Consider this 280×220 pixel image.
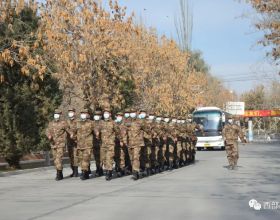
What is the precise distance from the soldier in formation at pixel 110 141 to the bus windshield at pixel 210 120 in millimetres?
22177

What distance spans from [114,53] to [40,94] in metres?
3.49

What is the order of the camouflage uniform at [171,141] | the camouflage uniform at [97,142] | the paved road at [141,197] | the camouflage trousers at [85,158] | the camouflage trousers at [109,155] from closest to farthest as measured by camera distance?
the paved road at [141,197] → the camouflage trousers at [109,155] → the camouflage trousers at [85,158] → the camouflage uniform at [97,142] → the camouflage uniform at [171,141]

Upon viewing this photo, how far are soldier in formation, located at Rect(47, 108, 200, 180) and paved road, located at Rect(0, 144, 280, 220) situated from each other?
64 centimetres

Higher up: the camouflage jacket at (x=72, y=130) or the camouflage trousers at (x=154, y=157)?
the camouflage jacket at (x=72, y=130)

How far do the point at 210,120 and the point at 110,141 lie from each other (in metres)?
25.9

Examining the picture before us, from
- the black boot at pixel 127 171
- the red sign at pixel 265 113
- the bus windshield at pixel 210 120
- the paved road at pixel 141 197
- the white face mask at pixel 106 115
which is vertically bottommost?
the paved road at pixel 141 197

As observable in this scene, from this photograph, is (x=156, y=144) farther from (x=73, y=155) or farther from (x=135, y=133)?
(x=73, y=155)

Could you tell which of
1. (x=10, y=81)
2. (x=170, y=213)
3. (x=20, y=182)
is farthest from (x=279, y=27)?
(x=170, y=213)

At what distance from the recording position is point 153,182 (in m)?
15.0

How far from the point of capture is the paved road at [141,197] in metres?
9.26

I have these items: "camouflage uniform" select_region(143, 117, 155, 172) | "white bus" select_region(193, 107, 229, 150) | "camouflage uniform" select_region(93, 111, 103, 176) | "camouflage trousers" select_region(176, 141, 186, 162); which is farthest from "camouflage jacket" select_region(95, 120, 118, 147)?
"white bus" select_region(193, 107, 229, 150)

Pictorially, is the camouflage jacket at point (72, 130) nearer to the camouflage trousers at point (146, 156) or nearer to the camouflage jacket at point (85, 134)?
the camouflage jacket at point (85, 134)

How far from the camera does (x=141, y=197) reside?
11547 millimetres

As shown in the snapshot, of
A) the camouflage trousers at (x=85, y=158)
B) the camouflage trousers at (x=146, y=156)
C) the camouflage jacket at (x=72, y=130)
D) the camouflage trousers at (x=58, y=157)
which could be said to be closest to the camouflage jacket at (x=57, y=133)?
the camouflage trousers at (x=58, y=157)
